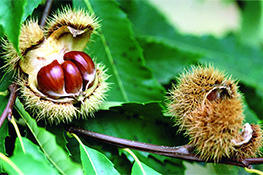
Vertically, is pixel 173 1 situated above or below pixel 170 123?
above

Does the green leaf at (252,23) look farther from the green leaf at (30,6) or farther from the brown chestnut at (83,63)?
the green leaf at (30,6)

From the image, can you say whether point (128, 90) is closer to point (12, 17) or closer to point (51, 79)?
point (51, 79)

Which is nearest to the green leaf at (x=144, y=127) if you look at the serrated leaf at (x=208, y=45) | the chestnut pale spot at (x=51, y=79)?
the chestnut pale spot at (x=51, y=79)

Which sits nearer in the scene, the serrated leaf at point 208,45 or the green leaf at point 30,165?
the green leaf at point 30,165

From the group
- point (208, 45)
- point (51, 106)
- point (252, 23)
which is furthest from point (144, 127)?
point (252, 23)

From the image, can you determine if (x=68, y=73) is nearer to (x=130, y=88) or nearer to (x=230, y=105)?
(x=130, y=88)

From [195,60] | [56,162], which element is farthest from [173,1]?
[56,162]
